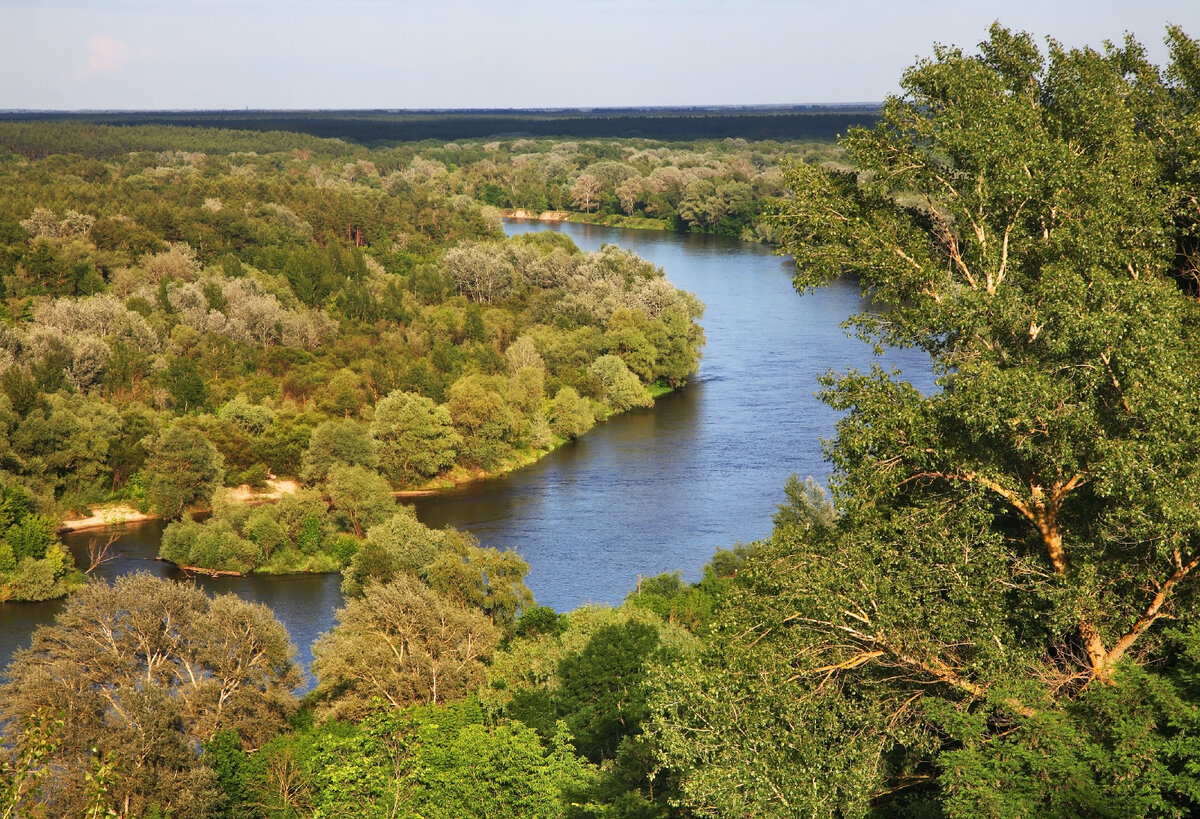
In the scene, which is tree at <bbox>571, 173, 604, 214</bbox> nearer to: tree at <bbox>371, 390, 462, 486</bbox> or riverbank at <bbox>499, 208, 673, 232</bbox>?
riverbank at <bbox>499, 208, 673, 232</bbox>

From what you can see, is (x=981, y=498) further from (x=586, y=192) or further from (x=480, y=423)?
(x=586, y=192)

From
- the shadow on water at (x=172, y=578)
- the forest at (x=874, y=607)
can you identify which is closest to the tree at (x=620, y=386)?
the forest at (x=874, y=607)

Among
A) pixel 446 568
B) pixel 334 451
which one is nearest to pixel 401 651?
pixel 446 568

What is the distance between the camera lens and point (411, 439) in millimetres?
49094

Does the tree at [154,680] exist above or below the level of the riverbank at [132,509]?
above

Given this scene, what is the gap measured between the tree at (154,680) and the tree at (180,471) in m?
19.8

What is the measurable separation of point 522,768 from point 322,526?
25.9m

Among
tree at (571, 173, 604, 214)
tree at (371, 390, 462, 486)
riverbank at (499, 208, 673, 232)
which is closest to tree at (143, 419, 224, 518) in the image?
tree at (371, 390, 462, 486)

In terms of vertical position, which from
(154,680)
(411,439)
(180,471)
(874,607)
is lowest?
(180,471)

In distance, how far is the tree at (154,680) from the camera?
21.9m

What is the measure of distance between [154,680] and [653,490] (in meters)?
24.7

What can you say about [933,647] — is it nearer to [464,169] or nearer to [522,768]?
[522,768]

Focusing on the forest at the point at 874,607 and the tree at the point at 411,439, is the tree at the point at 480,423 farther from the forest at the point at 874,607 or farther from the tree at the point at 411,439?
the forest at the point at 874,607

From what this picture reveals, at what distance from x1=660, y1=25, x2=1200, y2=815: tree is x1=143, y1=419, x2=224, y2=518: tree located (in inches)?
1334
